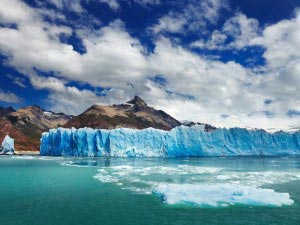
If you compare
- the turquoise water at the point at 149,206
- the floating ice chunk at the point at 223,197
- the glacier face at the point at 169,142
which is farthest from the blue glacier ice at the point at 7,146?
the floating ice chunk at the point at 223,197

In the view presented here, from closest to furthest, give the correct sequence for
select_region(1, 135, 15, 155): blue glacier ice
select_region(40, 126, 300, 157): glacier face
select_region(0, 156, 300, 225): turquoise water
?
select_region(0, 156, 300, 225): turquoise water < select_region(40, 126, 300, 157): glacier face < select_region(1, 135, 15, 155): blue glacier ice

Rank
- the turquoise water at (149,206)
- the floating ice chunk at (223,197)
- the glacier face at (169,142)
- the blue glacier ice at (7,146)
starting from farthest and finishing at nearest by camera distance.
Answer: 1. the blue glacier ice at (7,146)
2. the glacier face at (169,142)
3. the floating ice chunk at (223,197)
4. the turquoise water at (149,206)

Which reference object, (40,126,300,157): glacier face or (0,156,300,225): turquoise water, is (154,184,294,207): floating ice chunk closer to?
(0,156,300,225): turquoise water

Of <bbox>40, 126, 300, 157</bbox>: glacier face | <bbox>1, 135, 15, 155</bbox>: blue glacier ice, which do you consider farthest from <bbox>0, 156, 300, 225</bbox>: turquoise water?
<bbox>1, 135, 15, 155</bbox>: blue glacier ice

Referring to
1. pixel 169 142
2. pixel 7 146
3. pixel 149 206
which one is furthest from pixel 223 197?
Answer: pixel 7 146

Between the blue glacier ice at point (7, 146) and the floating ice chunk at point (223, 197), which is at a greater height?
the blue glacier ice at point (7, 146)

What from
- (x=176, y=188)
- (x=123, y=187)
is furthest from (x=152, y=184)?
(x=176, y=188)

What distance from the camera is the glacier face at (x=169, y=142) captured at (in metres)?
71.4

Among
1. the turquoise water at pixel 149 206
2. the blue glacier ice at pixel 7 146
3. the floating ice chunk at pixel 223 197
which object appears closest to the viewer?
the turquoise water at pixel 149 206

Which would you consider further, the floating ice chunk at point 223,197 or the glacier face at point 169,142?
the glacier face at point 169,142

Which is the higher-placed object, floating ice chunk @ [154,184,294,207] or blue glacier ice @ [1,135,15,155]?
blue glacier ice @ [1,135,15,155]

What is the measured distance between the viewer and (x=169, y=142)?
73000 mm

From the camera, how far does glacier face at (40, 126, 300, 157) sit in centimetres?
7144

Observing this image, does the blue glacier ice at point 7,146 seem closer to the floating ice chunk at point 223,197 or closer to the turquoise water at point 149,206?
the turquoise water at point 149,206
